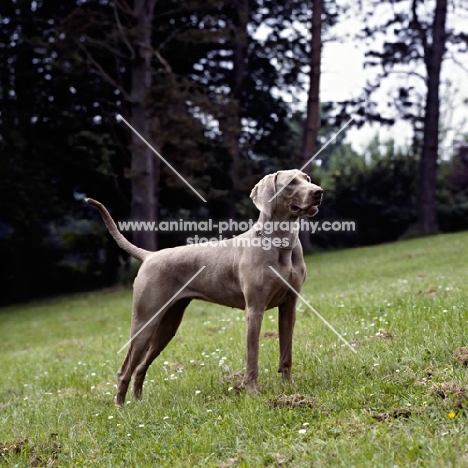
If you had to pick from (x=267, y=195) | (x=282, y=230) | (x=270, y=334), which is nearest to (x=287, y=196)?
(x=267, y=195)

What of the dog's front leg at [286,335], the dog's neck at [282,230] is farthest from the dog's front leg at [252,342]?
the dog's neck at [282,230]

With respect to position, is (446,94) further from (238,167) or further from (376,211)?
(238,167)

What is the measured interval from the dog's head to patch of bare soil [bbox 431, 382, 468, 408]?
5.11 feet

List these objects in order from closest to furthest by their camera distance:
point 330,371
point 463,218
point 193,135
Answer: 1. point 330,371
2. point 193,135
3. point 463,218

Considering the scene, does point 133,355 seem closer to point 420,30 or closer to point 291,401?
point 291,401

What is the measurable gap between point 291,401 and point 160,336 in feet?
6.05

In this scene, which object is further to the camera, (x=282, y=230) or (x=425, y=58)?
(x=425, y=58)

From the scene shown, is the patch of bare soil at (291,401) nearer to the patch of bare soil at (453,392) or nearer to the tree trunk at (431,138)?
the patch of bare soil at (453,392)

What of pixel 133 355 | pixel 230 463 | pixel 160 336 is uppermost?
pixel 160 336

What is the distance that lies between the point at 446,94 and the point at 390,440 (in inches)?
1257

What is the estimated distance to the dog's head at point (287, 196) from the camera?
4.54 metres

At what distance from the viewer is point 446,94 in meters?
32.0

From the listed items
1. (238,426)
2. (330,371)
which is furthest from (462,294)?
(238,426)

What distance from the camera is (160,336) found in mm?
5672
